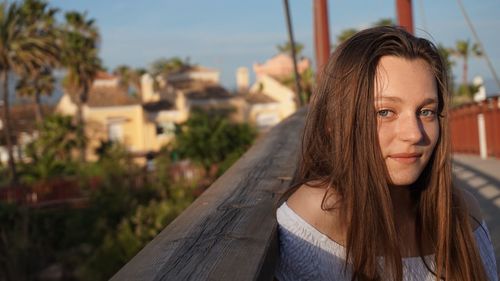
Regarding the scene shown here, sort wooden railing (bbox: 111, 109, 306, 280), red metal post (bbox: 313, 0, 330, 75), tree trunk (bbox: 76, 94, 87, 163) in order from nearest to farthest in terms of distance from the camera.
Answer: wooden railing (bbox: 111, 109, 306, 280)
red metal post (bbox: 313, 0, 330, 75)
tree trunk (bbox: 76, 94, 87, 163)

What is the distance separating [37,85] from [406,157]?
127 feet

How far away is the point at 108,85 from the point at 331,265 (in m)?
42.6

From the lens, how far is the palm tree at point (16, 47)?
2500 cm

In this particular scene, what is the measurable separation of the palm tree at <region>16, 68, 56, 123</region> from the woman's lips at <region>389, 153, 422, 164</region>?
38374 mm

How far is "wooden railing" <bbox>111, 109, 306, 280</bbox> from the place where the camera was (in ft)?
3.57

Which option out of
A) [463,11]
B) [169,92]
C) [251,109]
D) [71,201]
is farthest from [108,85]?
[463,11]

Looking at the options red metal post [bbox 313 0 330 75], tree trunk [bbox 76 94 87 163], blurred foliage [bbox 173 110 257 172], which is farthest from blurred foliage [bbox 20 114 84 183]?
red metal post [bbox 313 0 330 75]

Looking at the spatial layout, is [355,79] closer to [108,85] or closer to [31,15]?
[31,15]

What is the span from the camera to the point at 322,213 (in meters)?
1.41

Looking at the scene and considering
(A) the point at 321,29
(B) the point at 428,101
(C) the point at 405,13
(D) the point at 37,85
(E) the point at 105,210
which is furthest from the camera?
(D) the point at 37,85

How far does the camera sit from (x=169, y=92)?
142ft

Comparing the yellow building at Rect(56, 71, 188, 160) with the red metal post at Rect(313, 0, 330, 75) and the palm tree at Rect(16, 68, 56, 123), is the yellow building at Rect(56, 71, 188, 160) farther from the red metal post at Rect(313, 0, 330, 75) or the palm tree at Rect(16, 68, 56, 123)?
the red metal post at Rect(313, 0, 330, 75)

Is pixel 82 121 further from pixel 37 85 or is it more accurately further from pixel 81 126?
pixel 37 85

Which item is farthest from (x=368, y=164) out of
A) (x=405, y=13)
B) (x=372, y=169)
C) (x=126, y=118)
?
(x=126, y=118)
